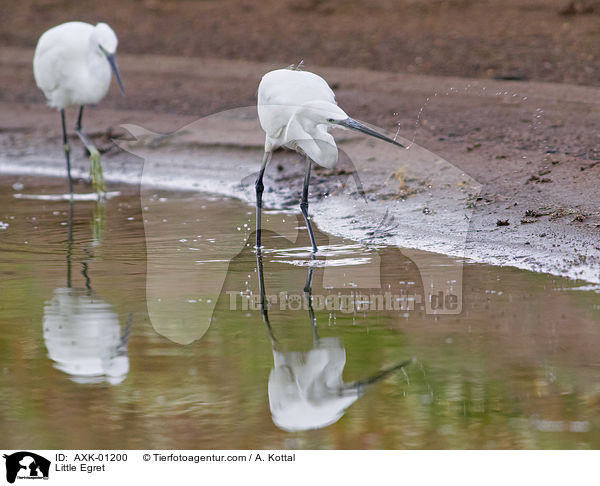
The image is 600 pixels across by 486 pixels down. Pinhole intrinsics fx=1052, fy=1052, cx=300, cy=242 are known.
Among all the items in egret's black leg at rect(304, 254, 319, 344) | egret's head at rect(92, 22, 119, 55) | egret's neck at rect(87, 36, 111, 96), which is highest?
egret's head at rect(92, 22, 119, 55)

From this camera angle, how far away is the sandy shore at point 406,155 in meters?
7.34

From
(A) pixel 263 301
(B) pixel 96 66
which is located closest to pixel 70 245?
(A) pixel 263 301

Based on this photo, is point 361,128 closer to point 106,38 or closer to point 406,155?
point 406,155

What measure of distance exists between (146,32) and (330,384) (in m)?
14.9

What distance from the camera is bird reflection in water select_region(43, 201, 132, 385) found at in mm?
4832

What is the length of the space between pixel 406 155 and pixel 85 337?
4.76 metres

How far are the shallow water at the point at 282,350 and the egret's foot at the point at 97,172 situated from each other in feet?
7.21

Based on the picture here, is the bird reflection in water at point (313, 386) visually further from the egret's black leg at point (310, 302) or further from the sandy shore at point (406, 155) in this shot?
the sandy shore at point (406, 155)

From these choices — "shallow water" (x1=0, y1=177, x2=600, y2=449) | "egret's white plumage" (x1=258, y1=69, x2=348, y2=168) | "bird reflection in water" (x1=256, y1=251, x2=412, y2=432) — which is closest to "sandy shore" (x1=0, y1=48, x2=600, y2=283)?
"shallow water" (x1=0, y1=177, x2=600, y2=449)

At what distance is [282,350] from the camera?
16.6 ft

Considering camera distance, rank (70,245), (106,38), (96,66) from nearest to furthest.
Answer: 1. (70,245)
2. (106,38)
3. (96,66)

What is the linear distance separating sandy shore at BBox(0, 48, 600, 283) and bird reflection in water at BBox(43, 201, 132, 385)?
2297 mm

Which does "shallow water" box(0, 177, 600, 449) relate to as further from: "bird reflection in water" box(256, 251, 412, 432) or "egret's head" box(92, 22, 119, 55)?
"egret's head" box(92, 22, 119, 55)

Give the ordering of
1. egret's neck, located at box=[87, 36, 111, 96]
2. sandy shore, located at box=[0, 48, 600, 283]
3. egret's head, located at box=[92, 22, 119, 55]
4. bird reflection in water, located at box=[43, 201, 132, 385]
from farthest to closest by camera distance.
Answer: egret's neck, located at box=[87, 36, 111, 96] < egret's head, located at box=[92, 22, 119, 55] < sandy shore, located at box=[0, 48, 600, 283] < bird reflection in water, located at box=[43, 201, 132, 385]
